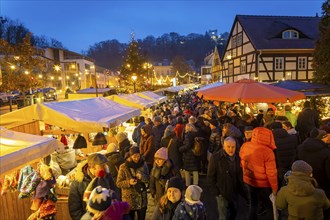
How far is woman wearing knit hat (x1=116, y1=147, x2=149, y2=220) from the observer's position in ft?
13.7

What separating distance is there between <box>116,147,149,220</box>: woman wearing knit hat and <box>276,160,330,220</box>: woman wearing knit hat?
216cm

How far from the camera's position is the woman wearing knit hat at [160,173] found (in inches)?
170

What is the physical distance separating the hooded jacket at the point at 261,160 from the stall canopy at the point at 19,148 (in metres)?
3.04

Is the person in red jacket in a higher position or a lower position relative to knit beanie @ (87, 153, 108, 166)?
lower

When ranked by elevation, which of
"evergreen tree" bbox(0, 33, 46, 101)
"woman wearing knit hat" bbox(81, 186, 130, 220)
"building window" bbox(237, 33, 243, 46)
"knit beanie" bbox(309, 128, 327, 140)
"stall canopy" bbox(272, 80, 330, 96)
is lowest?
"woman wearing knit hat" bbox(81, 186, 130, 220)

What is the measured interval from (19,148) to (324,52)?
52.2ft

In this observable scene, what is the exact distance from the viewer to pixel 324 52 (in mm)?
14625

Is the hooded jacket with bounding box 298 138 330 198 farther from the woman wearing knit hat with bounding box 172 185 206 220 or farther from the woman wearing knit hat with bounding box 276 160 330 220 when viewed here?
the woman wearing knit hat with bounding box 172 185 206 220

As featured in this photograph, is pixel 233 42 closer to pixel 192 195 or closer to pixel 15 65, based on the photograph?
pixel 15 65

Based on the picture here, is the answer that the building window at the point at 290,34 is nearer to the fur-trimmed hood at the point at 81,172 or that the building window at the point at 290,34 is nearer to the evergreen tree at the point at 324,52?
the evergreen tree at the point at 324,52

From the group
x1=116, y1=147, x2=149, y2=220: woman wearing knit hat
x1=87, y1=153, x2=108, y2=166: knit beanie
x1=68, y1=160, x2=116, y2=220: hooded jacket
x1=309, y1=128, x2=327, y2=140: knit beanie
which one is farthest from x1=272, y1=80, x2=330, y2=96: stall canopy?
x1=68, y1=160, x2=116, y2=220: hooded jacket

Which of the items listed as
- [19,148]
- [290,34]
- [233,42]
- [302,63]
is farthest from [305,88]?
[233,42]

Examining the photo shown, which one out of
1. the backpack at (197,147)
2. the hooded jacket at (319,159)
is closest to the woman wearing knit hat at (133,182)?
the backpack at (197,147)

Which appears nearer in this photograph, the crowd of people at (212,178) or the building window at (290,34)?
the crowd of people at (212,178)
